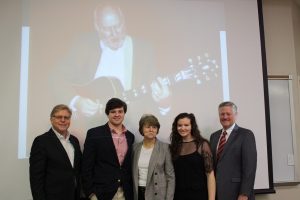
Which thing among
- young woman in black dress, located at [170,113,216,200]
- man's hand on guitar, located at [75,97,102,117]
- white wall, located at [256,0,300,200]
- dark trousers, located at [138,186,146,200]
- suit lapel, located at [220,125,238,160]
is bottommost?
dark trousers, located at [138,186,146,200]

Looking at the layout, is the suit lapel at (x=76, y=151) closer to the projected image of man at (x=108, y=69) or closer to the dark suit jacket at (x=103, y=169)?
the dark suit jacket at (x=103, y=169)

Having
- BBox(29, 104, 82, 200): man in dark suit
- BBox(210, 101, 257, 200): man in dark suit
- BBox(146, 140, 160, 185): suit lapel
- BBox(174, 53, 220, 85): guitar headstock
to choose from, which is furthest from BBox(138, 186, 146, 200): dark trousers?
BBox(174, 53, 220, 85): guitar headstock

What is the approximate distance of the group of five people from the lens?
7.47 ft

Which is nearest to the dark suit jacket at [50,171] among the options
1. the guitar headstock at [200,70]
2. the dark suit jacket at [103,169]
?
the dark suit jacket at [103,169]

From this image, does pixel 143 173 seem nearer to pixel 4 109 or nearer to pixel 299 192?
pixel 4 109

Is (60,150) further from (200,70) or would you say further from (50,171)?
(200,70)

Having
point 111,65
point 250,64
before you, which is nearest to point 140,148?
point 111,65

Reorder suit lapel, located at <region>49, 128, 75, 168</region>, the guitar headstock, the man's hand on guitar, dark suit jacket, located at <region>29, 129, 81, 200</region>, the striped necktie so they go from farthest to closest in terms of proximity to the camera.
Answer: the guitar headstock, the man's hand on guitar, the striped necktie, suit lapel, located at <region>49, 128, 75, 168</region>, dark suit jacket, located at <region>29, 129, 81, 200</region>

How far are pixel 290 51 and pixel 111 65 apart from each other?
7.15 feet

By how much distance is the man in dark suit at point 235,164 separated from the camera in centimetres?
236

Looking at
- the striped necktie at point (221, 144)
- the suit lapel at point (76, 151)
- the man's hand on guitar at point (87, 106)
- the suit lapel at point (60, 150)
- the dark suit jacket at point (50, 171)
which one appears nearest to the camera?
the dark suit jacket at point (50, 171)

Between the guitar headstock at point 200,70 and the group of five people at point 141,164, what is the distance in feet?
2.34

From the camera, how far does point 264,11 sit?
349 centimetres

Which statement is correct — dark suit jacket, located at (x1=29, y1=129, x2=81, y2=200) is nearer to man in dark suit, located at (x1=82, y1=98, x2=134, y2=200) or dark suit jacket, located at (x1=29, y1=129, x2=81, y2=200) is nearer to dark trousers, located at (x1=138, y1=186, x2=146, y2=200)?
man in dark suit, located at (x1=82, y1=98, x2=134, y2=200)
